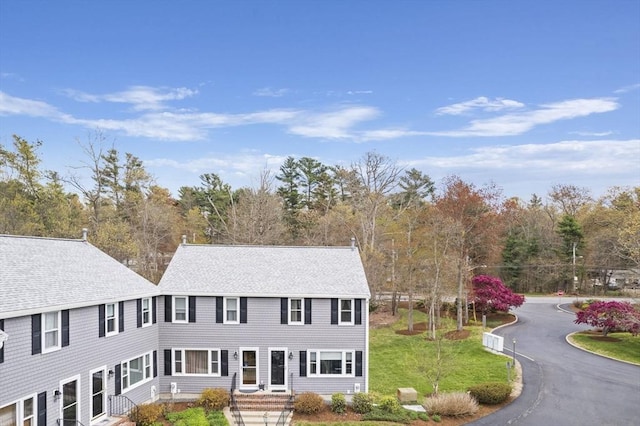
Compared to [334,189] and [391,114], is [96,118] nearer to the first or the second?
[391,114]

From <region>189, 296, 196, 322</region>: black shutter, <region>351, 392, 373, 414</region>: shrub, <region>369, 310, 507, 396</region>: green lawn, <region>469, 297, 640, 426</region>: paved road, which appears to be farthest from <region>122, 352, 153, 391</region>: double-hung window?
<region>469, 297, 640, 426</region>: paved road

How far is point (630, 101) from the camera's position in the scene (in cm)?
2909

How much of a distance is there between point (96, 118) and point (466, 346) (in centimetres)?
3541

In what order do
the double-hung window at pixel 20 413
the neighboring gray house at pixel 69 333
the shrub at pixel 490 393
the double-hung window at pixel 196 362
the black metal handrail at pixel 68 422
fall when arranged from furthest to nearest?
the double-hung window at pixel 196 362 → the shrub at pixel 490 393 → the black metal handrail at pixel 68 422 → the neighboring gray house at pixel 69 333 → the double-hung window at pixel 20 413

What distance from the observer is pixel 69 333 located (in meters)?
15.8

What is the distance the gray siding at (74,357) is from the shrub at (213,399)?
2720 millimetres

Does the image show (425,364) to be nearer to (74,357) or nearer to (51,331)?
(74,357)

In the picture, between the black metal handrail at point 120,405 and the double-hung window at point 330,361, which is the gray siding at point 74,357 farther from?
the double-hung window at point 330,361

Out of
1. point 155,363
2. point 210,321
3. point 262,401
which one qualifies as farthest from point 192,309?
point 262,401

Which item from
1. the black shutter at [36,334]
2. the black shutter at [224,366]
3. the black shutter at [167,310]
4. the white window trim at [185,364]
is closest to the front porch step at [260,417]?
the black shutter at [224,366]

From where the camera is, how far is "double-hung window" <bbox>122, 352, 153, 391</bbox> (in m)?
18.9

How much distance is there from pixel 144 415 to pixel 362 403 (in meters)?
9.25

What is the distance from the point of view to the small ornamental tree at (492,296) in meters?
38.0

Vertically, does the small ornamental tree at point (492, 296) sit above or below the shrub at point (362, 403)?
above
